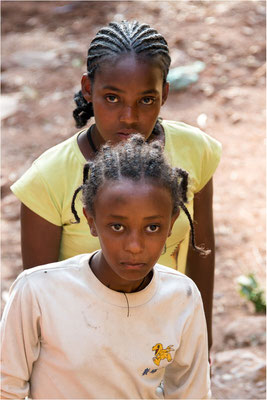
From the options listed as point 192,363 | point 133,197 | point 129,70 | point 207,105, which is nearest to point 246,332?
point 192,363

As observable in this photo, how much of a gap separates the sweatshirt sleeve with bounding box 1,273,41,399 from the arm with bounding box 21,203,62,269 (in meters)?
0.36

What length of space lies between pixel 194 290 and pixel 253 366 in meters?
1.56

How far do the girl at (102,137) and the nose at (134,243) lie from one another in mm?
474

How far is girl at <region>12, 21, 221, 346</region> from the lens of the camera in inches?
→ 91.4

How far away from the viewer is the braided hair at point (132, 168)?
2.01 metres

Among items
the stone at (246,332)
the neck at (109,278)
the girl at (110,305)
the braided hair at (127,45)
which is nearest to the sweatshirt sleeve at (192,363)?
the girl at (110,305)

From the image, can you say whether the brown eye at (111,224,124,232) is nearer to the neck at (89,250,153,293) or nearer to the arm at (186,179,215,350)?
the neck at (89,250,153,293)

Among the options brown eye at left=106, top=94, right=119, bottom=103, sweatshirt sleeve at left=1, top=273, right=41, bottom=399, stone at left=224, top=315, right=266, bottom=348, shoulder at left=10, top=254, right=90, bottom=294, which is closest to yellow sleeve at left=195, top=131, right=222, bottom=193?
brown eye at left=106, top=94, right=119, bottom=103

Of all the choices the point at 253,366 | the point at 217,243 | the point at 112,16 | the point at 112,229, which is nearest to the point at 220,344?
the point at 253,366

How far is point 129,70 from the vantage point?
230 cm

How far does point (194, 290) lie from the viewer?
87.0 inches

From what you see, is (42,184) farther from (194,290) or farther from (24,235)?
(194,290)

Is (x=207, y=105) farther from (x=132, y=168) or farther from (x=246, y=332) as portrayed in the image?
(x=132, y=168)

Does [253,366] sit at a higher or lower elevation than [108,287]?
lower
